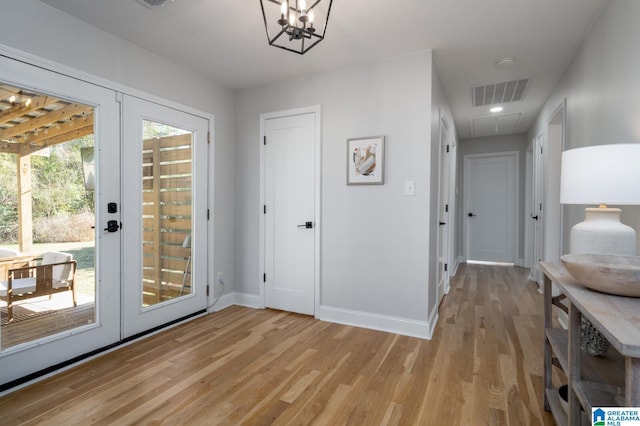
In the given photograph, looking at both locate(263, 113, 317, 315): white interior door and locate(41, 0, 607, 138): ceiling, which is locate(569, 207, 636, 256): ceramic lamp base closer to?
locate(41, 0, 607, 138): ceiling

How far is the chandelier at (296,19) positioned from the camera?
1.50 m

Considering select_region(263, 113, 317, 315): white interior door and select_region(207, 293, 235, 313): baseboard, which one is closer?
select_region(263, 113, 317, 315): white interior door

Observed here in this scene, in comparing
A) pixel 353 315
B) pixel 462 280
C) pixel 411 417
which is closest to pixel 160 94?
pixel 353 315

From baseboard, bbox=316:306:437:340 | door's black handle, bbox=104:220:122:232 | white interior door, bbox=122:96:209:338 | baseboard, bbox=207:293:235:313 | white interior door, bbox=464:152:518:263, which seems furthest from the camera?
white interior door, bbox=464:152:518:263

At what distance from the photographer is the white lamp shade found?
51.3 inches

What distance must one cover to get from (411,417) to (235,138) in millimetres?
3162

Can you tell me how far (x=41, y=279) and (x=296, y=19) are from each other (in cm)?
240

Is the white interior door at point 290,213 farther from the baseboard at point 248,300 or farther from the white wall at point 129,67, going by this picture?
the white wall at point 129,67

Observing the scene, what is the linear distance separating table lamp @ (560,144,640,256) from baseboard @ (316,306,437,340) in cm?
146

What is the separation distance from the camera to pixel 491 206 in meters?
6.18

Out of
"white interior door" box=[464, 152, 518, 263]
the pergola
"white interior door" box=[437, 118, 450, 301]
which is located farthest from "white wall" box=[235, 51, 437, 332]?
"white interior door" box=[464, 152, 518, 263]

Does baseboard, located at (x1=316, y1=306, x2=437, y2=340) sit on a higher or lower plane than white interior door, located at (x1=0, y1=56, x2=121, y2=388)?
lower

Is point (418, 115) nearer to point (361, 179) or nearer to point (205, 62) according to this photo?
point (361, 179)

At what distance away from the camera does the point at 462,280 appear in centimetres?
478
